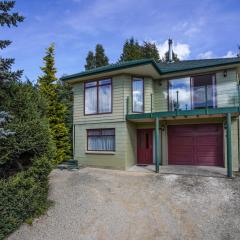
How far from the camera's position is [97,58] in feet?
119

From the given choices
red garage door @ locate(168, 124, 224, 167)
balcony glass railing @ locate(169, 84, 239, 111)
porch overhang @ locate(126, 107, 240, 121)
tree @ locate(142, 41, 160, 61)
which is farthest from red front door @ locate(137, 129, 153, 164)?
tree @ locate(142, 41, 160, 61)

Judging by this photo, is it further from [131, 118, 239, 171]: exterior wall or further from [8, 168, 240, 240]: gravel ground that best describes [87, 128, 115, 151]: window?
[8, 168, 240, 240]: gravel ground

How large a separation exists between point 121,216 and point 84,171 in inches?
223

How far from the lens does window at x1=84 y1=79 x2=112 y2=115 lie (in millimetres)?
14102

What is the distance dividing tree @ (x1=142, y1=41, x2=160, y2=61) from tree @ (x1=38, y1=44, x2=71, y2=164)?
1881 centimetres

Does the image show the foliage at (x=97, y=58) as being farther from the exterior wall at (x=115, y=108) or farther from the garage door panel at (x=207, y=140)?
the garage door panel at (x=207, y=140)

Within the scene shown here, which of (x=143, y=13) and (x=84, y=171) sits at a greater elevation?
(x=143, y=13)

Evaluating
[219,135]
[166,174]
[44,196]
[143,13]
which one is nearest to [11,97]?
[44,196]

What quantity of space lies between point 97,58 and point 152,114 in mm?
25905

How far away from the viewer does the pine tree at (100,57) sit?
35881 mm

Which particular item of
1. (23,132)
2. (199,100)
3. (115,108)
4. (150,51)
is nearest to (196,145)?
(199,100)

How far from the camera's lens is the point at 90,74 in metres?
14.0

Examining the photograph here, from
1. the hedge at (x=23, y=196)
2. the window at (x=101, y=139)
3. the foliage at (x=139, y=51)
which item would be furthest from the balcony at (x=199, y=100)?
the foliage at (x=139, y=51)

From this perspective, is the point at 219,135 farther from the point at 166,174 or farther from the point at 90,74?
the point at 90,74
